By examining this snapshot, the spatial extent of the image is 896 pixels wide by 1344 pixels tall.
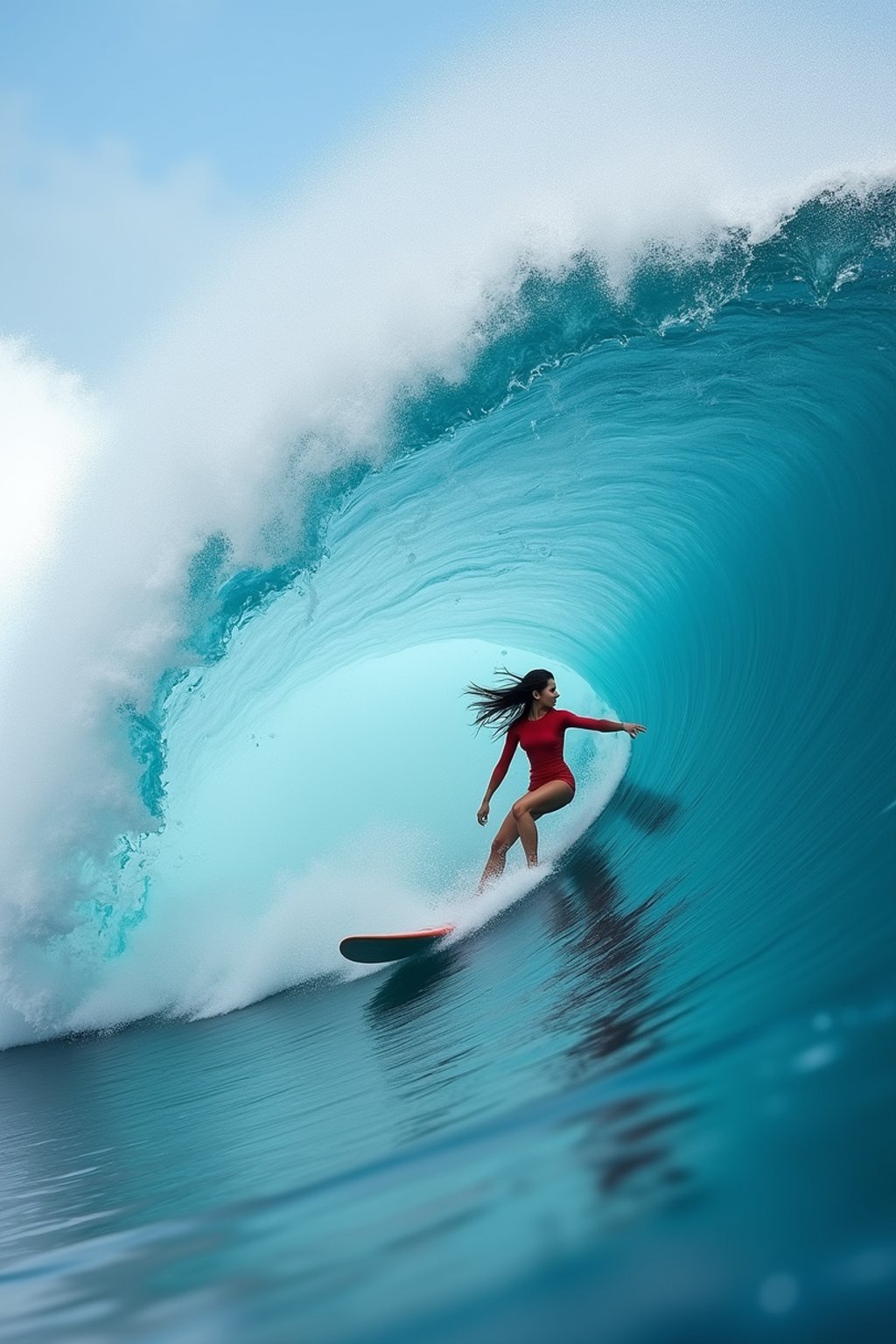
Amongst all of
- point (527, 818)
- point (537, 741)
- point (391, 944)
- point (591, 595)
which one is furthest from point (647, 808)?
point (591, 595)

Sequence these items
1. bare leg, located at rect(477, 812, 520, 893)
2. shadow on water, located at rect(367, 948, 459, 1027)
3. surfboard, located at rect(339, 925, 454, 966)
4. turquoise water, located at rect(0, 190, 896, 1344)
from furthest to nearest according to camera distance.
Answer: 1. bare leg, located at rect(477, 812, 520, 893)
2. surfboard, located at rect(339, 925, 454, 966)
3. shadow on water, located at rect(367, 948, 459, 1027)
4. turquoise water, located at rect(0, 190, 896, 1344)

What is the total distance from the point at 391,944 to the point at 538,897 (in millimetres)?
1198

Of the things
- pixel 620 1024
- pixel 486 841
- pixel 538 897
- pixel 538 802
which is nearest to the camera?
pixel 620 1024

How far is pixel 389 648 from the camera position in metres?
12.9

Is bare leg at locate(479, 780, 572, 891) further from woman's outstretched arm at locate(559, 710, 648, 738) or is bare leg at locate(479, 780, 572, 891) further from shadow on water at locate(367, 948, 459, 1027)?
shadow on water at locate(367, 948, 459, 1027)

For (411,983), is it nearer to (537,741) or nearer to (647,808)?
(537,741)

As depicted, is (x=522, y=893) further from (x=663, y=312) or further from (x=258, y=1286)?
(x=258, y=1286)

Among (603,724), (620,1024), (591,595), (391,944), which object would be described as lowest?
(620,1024)

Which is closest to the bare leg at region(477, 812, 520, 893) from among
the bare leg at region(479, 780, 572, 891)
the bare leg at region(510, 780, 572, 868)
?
the bare leg at region(479, 780, 572, 891)

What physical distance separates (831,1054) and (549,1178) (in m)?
0.51

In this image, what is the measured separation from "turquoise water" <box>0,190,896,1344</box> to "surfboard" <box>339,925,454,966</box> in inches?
7.8

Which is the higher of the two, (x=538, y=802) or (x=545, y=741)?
(x=545, y=741)

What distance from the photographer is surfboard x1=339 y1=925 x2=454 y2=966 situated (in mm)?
6734

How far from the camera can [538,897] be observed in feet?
23.7
